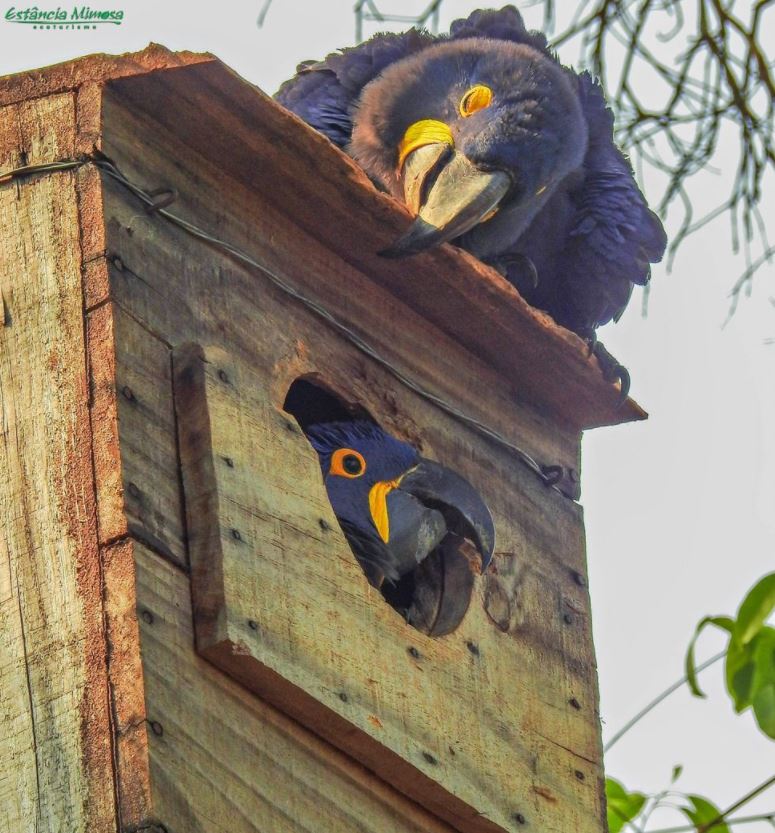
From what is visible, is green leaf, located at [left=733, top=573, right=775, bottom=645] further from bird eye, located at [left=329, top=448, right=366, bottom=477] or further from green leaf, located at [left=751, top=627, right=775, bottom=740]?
bird eye, located at [left=329, top=448, right=366, bottom=477]

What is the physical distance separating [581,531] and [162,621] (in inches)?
48.4

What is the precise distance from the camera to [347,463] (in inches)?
133

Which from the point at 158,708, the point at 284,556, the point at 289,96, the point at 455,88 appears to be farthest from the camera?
the point at 289,96

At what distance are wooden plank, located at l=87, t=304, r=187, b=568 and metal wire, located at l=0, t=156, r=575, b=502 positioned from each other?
238mm

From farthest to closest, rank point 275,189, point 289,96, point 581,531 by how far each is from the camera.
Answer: point 289,96, point 581,531, point 275,189

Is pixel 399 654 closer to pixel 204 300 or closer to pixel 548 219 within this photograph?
pixel 204 300

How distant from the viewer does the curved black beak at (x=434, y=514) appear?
3.20 metres

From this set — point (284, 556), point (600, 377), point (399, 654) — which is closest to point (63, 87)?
point (284, 556)

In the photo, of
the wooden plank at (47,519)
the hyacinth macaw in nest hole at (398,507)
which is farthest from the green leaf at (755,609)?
the wooden plank at (47,519)

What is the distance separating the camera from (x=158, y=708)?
240cm

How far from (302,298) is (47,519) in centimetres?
69

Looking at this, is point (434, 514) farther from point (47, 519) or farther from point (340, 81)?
point (340, 81)

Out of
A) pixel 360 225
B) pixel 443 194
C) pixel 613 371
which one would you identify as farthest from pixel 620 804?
pixel 443 194

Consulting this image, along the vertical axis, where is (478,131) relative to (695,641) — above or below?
above
